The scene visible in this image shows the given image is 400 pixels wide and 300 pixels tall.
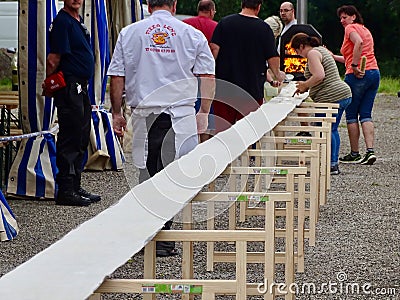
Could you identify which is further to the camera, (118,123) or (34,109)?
(34,109)

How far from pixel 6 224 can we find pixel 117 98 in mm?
1301

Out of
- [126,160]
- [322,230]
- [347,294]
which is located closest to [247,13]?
[126,160]

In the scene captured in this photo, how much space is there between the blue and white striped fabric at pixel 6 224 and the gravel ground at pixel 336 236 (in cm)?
7

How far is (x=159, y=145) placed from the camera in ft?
22.9

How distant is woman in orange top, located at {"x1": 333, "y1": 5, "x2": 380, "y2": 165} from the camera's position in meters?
12.0

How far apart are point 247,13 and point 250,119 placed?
302cm

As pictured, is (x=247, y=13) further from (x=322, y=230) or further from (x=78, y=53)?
(x=322, y=230)

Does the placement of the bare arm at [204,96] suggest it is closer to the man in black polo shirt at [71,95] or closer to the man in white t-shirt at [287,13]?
the man in black polo shirt at [71,95]

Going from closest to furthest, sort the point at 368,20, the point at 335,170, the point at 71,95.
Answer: the point at 71,95
the point at 335,170
the point at 368,20

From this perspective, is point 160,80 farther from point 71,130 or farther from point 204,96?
point 71,130

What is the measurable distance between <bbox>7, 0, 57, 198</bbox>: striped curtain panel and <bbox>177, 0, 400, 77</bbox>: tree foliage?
3086 cm

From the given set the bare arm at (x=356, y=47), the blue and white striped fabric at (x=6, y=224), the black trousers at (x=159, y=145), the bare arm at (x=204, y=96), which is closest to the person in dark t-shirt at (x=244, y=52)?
the bare arm at (x=356, y=47)

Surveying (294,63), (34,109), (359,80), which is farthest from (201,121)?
(294,63)

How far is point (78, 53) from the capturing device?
28.1 ft
